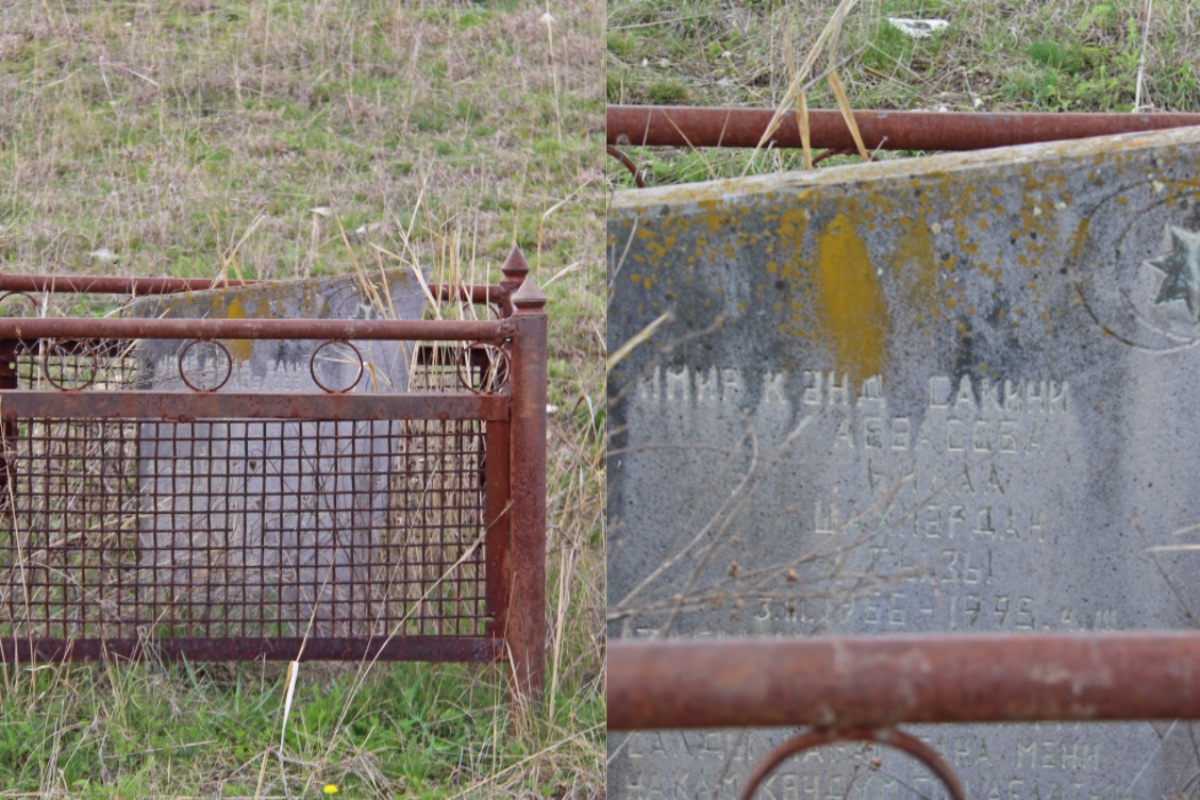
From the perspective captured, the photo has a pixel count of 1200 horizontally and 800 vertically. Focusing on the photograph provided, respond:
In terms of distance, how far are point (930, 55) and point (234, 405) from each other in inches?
160

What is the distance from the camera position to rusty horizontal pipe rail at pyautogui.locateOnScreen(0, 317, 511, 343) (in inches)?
113

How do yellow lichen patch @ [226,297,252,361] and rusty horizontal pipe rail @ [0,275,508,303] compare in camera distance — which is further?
rusty horizontal pipe rail @ [0,275,508,303]

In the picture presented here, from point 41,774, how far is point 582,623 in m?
1.51

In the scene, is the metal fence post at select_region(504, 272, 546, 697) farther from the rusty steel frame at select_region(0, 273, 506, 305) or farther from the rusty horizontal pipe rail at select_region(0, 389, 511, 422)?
the rusty steel frame at select_region(0, 273, 506, 305)

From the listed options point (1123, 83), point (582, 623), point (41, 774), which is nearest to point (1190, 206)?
point (582, 623)

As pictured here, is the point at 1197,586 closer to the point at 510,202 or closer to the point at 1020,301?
the point at 1020,301

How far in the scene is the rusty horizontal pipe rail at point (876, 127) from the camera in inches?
113

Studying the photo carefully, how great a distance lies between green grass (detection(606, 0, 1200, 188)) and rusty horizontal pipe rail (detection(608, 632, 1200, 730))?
432 cm

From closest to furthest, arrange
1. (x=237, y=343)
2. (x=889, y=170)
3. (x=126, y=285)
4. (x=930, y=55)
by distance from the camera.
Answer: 1. (x=889, y=170)
2. (x=237, y=343)
3. (x=126, y=285)
4. (x=930, y=55)

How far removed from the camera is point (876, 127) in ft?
9.57

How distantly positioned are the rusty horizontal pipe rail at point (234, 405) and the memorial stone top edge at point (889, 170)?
3.41 ft

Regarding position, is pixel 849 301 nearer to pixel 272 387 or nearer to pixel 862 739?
pixel 862 739

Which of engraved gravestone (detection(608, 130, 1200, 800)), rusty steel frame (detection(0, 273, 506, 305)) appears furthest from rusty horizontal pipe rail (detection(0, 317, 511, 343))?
rusty steel frame (detection(0, 273, 506, 305))

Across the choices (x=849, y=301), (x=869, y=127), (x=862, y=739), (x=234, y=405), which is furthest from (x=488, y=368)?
(x=862, y=739)
